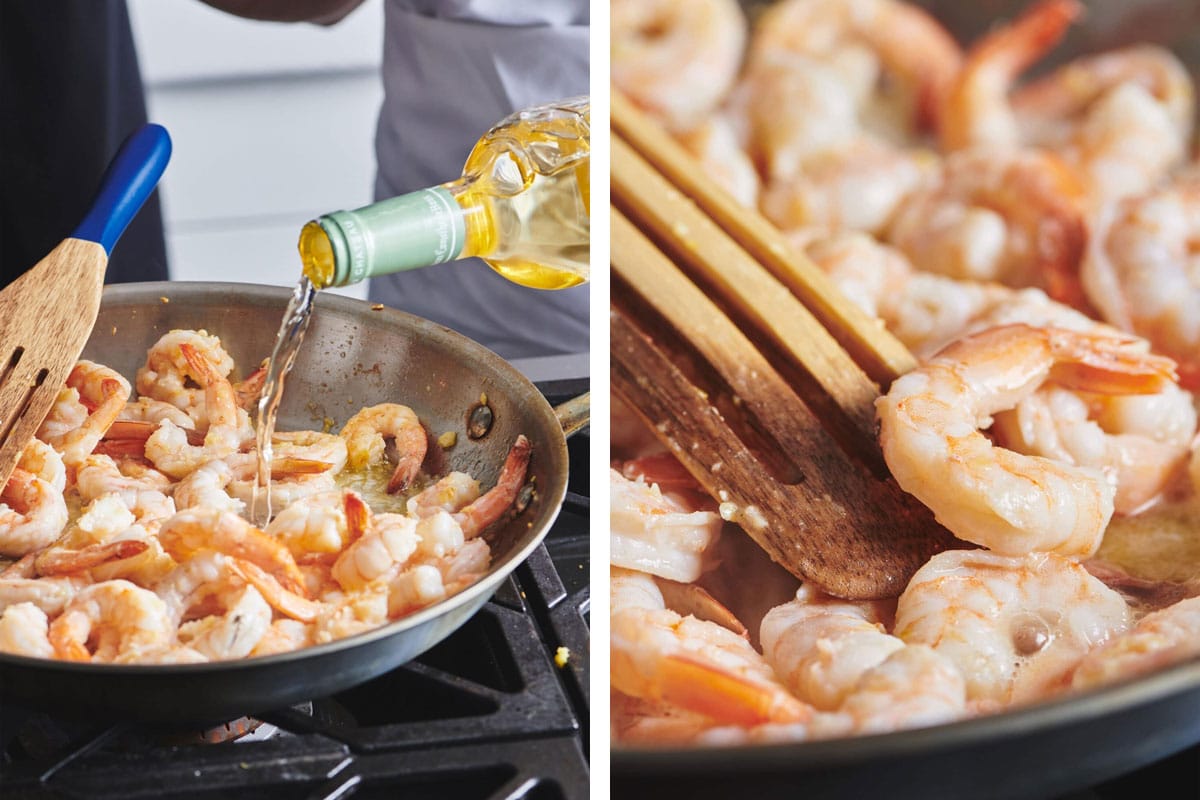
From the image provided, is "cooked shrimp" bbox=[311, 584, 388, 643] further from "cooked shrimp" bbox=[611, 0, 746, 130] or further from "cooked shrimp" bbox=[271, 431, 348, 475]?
"cooked shrimp" bbox=[611, 0, 746, 130]

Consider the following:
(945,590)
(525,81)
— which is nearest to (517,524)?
(945,590)

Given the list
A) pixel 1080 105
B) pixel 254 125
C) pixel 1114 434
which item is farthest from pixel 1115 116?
pixel 254 125

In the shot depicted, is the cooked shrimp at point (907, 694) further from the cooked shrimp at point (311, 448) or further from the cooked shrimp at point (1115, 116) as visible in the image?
the cooked shrimp at point (1115, 116)

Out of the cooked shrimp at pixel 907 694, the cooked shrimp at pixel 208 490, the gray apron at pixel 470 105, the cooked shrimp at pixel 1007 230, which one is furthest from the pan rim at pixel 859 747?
the gray apron at pixel 470 105

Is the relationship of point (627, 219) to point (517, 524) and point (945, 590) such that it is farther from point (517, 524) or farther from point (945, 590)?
point (945, 590)

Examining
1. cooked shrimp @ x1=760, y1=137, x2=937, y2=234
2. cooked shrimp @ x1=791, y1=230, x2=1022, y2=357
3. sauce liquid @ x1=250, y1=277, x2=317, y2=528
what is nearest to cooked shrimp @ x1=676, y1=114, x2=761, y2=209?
cooked shrimp @ x1=760, y1=137, x2=937, y2=234
